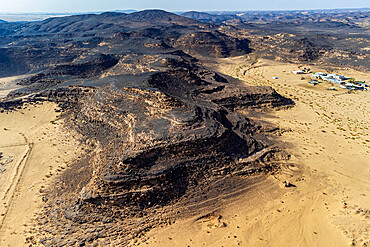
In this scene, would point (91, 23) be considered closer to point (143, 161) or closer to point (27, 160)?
point (27, 160)

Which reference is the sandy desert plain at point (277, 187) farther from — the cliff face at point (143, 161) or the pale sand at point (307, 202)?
the cliff face at point (143, 161)

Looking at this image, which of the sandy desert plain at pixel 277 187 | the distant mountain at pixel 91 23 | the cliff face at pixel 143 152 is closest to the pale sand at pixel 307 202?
the sandy desert plain at pixel 277 187

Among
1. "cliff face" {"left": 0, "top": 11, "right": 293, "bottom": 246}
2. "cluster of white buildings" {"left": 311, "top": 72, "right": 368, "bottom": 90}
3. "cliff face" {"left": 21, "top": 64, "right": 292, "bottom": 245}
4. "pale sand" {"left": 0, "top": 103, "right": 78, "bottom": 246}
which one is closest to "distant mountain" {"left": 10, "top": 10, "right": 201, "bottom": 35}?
"pale sand" {"left": 0, "top": 103, "right": 78, "bottom": 246}

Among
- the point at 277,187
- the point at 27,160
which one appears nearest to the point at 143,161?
the point at 277,187

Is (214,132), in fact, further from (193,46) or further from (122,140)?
(193,46)

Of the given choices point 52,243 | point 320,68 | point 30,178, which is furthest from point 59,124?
point 320,68
